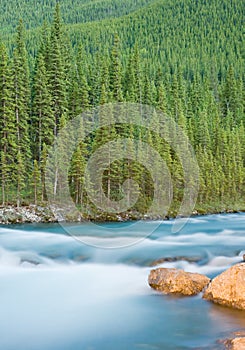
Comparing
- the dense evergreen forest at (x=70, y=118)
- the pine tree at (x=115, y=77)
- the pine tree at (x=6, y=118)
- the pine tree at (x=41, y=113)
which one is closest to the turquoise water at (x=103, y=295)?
the dense evergreen forest at (x=70, y=118)

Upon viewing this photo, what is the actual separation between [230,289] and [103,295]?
4.73 metres

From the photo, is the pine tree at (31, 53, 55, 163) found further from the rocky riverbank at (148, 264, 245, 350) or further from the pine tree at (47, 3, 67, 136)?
the rocky riverbank at (148, 264, 245, 350)

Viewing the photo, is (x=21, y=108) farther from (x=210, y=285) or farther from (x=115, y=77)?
(x=210, y=285)

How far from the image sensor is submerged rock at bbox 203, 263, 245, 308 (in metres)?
11.9

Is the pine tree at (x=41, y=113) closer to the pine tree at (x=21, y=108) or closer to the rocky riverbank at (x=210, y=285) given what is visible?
the pine tree at (x=21, y=108)

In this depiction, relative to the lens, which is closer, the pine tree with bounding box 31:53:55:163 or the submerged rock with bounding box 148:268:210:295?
the submerged rock with bounding box 148:268:210:295

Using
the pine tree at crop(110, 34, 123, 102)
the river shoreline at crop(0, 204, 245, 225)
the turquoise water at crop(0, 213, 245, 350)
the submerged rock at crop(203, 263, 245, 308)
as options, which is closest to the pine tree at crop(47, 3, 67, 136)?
the pine tree at crop(110, 34, 123, 102)

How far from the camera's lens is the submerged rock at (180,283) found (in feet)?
43.8

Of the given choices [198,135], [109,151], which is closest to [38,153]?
[109,151]

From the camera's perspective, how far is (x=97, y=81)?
5912 centimetres

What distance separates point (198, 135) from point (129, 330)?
5373cm

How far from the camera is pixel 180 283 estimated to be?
44.3 feet

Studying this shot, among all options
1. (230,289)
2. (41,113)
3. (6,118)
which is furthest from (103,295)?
(41,113)

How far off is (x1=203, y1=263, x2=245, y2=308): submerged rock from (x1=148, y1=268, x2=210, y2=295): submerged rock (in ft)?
2.29
